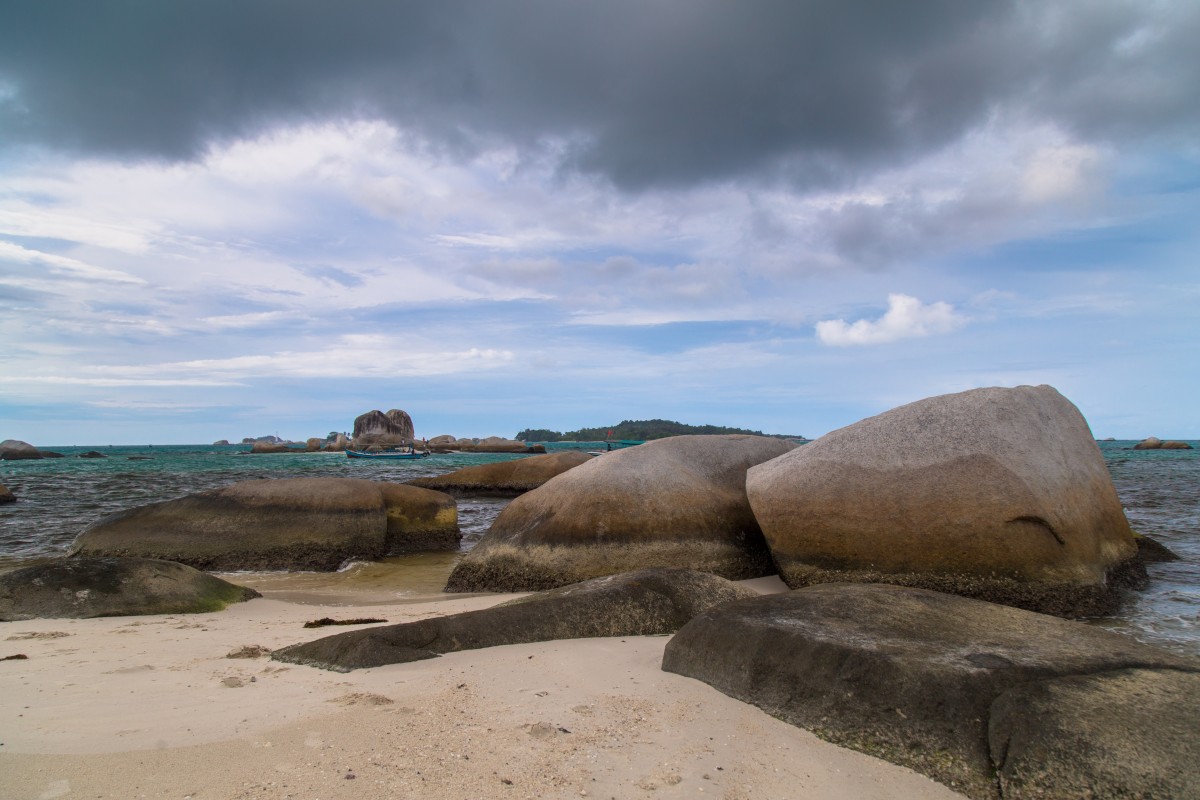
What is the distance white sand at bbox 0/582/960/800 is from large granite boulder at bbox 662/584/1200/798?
0.43 feet

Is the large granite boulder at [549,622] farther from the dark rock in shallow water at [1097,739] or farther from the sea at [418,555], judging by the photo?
the sea at [418,555]

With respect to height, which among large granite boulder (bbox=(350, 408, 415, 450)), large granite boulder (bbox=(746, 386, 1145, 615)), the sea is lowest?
the sea

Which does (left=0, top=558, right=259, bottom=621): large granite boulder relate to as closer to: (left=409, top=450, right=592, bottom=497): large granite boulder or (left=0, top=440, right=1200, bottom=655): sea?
(left=0, top=440, right=1200, bottom=655): sea

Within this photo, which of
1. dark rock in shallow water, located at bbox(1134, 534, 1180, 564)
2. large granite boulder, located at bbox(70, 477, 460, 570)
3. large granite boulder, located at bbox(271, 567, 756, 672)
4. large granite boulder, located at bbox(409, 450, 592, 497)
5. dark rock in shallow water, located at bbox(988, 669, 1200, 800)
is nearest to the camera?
dark rock in shallow water, located at bbox(988, 669, 1200, 800)

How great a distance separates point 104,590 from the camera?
6.99m

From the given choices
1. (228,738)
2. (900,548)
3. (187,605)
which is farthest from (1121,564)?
(187,605)

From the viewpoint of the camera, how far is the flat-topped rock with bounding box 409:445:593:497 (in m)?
24.4

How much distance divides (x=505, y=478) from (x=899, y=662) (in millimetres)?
22782

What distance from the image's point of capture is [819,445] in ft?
26.9

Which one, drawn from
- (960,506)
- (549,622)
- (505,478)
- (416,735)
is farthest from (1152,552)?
(505,478)

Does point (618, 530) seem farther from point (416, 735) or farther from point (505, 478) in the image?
point (505, 478)

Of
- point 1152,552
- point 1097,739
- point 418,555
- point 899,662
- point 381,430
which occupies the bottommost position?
point 418,555

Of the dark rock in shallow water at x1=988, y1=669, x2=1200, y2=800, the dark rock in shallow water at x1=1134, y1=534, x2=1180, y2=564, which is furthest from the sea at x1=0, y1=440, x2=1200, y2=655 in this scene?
the dark rock in shallow water at x1=988, y1=669, x2=1200, y2=800

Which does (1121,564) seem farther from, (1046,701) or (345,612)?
(345,612)
